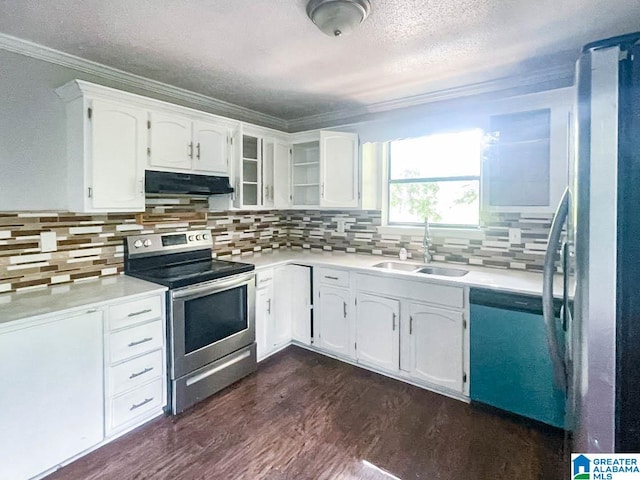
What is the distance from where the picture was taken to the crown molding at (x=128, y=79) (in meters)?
2.12

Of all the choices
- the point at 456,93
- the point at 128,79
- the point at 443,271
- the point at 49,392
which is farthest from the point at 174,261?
the point at 456,93

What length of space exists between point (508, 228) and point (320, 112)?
85.0 inches

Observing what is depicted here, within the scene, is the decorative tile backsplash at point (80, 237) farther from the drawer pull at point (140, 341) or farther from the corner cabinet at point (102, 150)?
the drawer pull at point (140, 341)

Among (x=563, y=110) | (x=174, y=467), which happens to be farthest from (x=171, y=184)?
(x=563, y=110)

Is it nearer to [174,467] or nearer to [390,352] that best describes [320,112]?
[390,352]

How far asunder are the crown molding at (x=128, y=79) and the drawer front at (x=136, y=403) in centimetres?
217

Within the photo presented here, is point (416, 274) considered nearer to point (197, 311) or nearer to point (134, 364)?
point (197, 311)

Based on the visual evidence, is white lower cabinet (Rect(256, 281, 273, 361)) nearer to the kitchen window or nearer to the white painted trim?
the kitchen window

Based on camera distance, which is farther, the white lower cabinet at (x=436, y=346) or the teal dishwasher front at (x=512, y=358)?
the white lower cabinet at (x=436, y=346)

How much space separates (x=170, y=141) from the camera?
261 centimetres

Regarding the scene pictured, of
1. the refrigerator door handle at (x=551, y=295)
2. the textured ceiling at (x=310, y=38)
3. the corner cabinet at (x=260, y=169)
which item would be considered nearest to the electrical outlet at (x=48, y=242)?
the textured ceiling at (x=310, y=38)

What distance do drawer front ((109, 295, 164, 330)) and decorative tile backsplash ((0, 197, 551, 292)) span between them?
58 cm

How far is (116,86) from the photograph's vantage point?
2586mm

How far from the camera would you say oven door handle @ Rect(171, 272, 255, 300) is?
2381 millimetres
